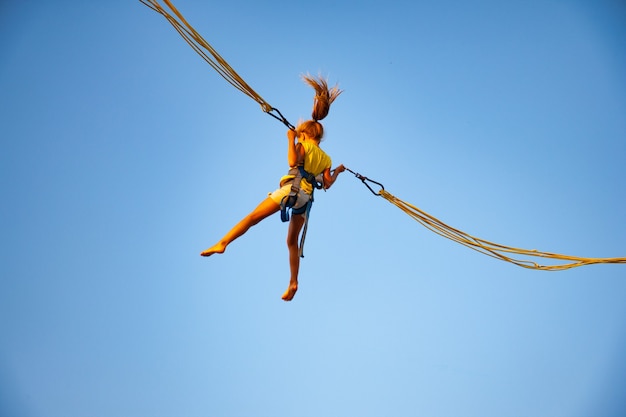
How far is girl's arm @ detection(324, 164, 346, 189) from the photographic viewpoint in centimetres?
850

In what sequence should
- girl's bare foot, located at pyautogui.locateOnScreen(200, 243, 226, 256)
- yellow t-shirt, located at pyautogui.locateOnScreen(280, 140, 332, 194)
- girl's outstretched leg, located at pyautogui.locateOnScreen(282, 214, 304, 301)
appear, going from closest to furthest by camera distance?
girl's bare foot, located at pyautogui.locateOnScreen(200, 243, 226, 256)
yellow t-shirt, located at pyautogui.locateOnScreen(280, 140, 332, 194)
girl's outstretched leg, located at pyautogui.locateOnScreen(282, 214, 304, 301)

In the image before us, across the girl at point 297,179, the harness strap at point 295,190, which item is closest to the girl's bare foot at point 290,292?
the girl at point 297,179

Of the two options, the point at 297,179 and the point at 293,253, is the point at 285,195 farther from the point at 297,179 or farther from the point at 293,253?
the point at 293,253

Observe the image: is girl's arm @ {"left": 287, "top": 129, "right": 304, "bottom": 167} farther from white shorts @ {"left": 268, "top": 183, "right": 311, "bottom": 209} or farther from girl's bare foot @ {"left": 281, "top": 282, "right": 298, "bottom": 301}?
girl's bare foot @ {"left": 281, "top": 282, "right": 298, "bottom": 301}

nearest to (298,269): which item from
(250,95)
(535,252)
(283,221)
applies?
(283,221)

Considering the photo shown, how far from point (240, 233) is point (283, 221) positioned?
0.43 meters

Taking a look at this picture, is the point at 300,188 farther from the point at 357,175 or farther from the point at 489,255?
the point at 489,255

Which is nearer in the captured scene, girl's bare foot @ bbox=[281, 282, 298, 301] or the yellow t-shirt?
the yellow t-shirt

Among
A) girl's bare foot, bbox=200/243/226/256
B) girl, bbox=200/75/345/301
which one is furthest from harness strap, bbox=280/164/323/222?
girl's bare foot, bbox=200/243/226/256

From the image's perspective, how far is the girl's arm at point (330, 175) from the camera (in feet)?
27.9

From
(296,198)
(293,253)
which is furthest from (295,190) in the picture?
(293,253)

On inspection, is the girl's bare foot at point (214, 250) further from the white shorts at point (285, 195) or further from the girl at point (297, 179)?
→ the white shorts at point (285, 195)

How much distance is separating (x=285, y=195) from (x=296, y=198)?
12cm

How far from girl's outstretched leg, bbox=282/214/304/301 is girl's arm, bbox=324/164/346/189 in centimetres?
51
